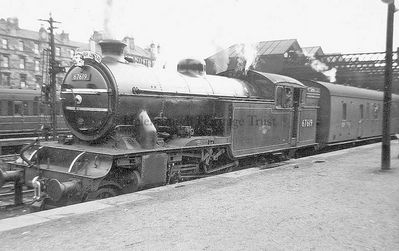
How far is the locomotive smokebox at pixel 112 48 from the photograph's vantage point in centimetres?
719

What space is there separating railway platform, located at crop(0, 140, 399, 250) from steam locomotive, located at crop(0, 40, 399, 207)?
662mm

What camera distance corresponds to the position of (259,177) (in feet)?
24.8

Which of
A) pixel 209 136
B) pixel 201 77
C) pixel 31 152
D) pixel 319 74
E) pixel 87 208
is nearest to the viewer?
pixel 87 208

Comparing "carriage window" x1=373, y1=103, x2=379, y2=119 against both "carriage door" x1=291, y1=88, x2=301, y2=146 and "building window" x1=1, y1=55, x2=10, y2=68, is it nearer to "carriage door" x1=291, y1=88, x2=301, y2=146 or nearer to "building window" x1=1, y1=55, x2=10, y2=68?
"carriage door" x1=291, y1=88, x2=301, y2=146

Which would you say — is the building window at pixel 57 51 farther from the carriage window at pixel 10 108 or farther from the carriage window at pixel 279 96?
the carriage window at pixel 279 96

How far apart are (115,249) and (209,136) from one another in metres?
4.63

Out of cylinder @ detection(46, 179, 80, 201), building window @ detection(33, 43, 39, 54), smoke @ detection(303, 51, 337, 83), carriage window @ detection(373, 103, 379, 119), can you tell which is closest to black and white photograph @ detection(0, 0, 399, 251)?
cylinder @ detection(46, 179, 80, 201)

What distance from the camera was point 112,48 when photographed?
284 inches

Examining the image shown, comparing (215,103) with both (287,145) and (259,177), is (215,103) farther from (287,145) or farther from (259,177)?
(287,145)

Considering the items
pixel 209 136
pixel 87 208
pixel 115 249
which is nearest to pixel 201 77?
pixel 209 136

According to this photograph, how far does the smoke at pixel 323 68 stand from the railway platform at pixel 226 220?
2086cm

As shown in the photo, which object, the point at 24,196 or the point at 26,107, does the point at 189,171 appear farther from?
the point at 26,107

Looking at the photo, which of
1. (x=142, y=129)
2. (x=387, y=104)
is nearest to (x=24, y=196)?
(x=142, y=129)

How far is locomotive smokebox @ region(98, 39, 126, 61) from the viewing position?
7.19 meters
